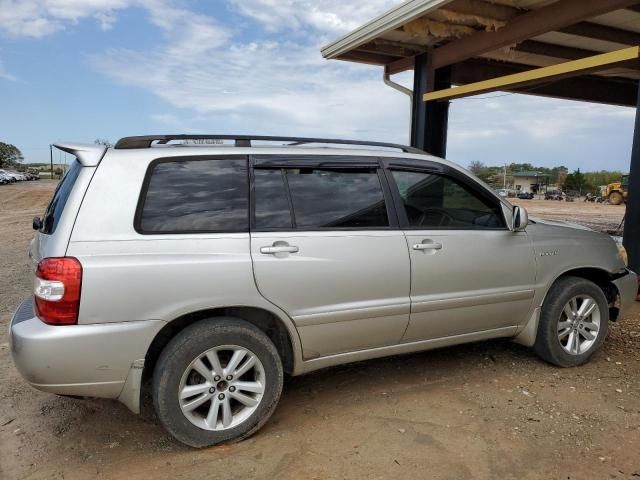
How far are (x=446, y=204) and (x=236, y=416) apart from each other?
7.16ft

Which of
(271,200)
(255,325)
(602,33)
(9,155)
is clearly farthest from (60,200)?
(9,155)

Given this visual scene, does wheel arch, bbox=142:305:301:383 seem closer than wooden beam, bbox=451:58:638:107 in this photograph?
Yes

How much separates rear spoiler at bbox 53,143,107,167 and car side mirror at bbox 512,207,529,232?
2.90 meters

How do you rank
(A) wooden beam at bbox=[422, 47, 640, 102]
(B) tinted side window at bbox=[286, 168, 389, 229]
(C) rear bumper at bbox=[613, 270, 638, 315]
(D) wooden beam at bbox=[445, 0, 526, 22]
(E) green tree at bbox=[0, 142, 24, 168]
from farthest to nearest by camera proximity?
1. (E) green tree at bbox=[0, 142, 24, 168]
2. (D) wooden beam at bbox=[445, 0, 526, 22]
3. (A) wooden beam at bbox=[422, 47, 640, 102]
4. (C) rear bumper at bbox=[613, 270, 638, 315]
5. (B) tinted side window at bbox=[286, 168, 389, 229]

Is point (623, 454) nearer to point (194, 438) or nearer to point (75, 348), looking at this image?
point (194, 438)

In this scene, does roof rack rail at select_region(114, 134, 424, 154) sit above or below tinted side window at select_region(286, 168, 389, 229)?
above

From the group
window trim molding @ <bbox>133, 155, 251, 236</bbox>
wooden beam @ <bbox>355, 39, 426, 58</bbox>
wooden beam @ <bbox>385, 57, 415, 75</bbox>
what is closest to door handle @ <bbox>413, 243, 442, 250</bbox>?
window trim molding @ <bbox>133, 155, 251, 236</bbox>

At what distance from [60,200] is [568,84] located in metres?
10.2

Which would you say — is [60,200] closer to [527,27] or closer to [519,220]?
[519,220]

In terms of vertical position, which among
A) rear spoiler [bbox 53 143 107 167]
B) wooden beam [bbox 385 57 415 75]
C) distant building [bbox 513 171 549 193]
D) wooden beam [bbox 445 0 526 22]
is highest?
wooden beam [bbox 445 0 526 22]

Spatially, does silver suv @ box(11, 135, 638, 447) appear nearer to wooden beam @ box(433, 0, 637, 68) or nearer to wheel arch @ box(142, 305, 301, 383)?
wheel arch @ box(142, 305, 301, 383)

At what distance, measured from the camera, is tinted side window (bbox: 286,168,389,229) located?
3.23 meters

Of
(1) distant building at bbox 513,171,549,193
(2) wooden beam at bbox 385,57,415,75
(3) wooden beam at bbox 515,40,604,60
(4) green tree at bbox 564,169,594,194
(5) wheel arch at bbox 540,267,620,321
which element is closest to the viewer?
(5) wheel arch at bbox 540,267,620,321

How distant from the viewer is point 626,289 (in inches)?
172
